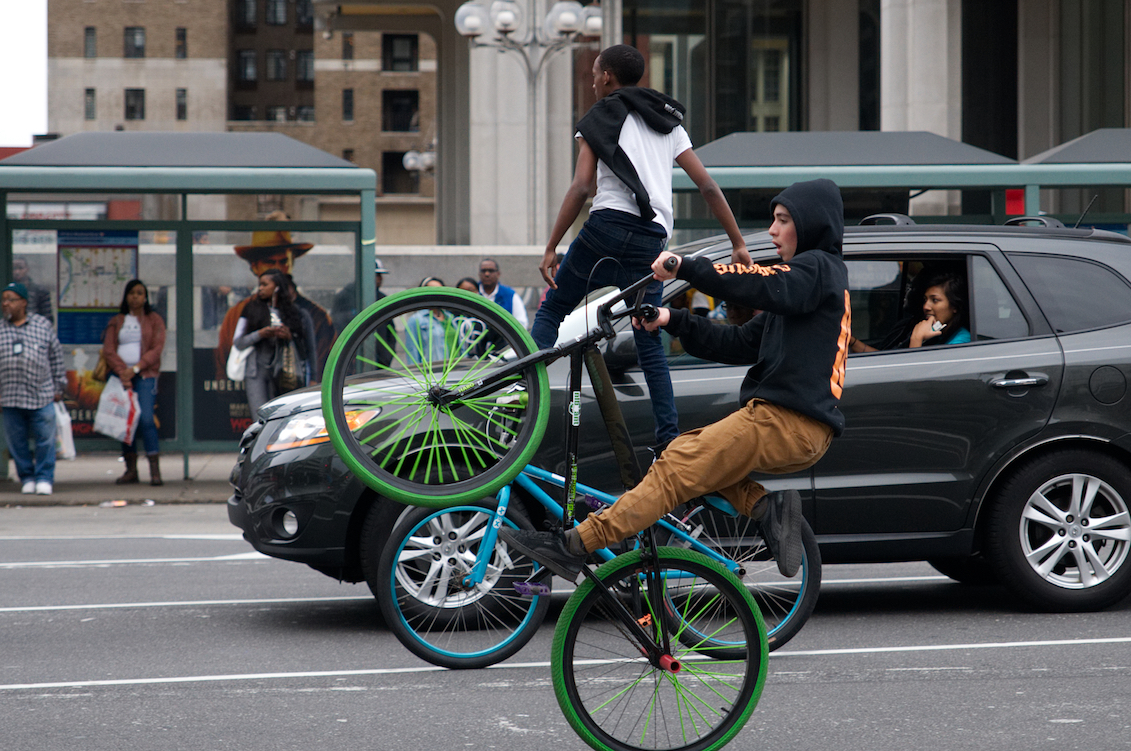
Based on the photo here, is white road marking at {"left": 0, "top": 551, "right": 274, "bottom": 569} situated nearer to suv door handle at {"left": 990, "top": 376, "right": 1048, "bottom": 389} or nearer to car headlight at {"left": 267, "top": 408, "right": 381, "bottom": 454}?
car headlight at {"left": 267, "top": 408, "right": 381, "bottom": 454}

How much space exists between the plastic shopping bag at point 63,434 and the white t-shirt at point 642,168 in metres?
9.09

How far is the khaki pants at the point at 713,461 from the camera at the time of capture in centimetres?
409

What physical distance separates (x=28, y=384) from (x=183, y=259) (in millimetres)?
2051

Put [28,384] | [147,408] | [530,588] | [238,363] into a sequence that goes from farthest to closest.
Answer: [147,408]
[238,363]
[28,384]
[530,588]

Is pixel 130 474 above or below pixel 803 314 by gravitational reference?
below

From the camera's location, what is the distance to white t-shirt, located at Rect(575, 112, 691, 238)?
511cm

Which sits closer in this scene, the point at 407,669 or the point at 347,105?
the point at 407,669

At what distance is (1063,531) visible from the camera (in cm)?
631

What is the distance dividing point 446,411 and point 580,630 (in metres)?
0.96

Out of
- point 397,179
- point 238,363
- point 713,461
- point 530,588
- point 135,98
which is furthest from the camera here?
point 135,98

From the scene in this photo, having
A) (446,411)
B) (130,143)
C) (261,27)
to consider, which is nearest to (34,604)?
(446,411)

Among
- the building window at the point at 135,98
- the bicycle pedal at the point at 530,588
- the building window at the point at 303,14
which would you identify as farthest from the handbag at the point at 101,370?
the building window at the point at 303,14

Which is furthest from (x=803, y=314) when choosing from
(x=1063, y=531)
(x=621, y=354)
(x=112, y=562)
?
(x=112, y=562)

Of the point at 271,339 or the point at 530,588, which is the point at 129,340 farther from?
the point at 530,588
